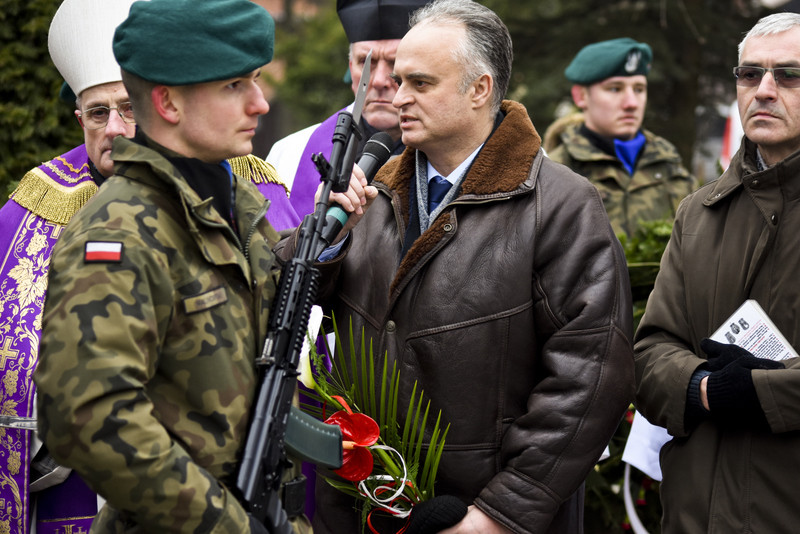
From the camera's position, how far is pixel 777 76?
139 inches

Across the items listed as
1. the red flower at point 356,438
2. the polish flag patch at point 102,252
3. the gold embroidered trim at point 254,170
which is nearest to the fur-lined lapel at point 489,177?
the red flower at point 356,438

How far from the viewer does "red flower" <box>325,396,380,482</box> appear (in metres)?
3.24

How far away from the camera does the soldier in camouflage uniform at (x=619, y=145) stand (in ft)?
22.0

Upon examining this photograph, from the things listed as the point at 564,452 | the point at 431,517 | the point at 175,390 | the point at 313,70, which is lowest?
the point at 313,70

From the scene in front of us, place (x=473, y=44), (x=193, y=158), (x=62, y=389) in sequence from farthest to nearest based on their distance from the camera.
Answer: (x=473, y=44) < (x=193, y=158) < (x=62, y=389)

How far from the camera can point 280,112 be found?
25938mm

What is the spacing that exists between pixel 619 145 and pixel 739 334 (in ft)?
12.0

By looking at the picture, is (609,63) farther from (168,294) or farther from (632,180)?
(168,294)

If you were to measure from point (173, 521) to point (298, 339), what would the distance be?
0.55m

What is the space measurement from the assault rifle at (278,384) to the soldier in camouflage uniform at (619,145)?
164 inches

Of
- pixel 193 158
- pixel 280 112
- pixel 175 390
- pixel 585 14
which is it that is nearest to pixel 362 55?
pixel 193 158

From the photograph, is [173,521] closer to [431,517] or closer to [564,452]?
[431,517]

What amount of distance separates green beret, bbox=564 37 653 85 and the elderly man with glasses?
11.5 ft

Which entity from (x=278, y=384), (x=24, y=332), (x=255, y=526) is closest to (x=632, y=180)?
(x=24, y=332)
